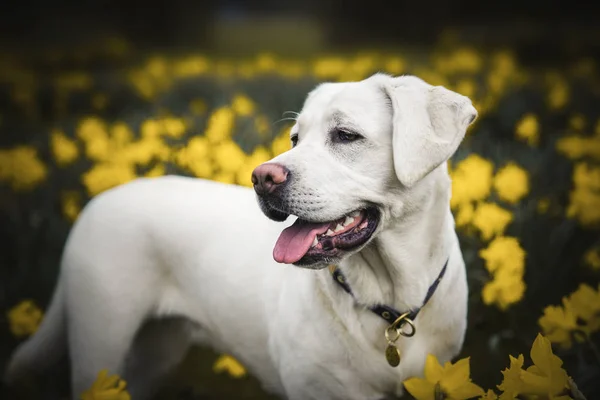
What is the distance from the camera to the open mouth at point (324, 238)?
1.95 meters

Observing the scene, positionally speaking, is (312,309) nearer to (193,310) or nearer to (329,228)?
(329,228)

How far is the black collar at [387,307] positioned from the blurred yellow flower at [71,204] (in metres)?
2.41

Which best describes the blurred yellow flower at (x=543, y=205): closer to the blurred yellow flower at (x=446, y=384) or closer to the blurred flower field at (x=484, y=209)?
the blurred flower field at (x=484, y=209)

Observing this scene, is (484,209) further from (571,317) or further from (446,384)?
(446,384)

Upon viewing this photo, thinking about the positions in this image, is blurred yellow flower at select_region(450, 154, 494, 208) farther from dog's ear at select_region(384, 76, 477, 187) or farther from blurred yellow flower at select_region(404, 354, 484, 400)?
blurred yellow flower at select_region(404, 354, 484, 400)

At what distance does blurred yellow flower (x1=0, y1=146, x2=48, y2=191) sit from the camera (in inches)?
162

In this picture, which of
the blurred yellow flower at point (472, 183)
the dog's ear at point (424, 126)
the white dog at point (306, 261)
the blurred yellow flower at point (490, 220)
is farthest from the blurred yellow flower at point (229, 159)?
the dog's ear at point (424, 126)

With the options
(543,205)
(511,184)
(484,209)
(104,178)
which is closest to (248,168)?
(104,178)

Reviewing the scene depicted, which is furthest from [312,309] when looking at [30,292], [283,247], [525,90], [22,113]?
[22,113]

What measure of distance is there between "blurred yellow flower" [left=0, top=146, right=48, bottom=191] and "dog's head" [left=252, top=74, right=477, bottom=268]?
9.21 feet

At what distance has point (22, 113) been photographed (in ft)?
28.2

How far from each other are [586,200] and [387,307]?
191 centimetres

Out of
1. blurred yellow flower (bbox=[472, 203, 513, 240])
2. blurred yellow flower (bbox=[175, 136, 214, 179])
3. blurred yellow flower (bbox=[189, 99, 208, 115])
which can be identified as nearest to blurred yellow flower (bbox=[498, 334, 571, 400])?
blurred yellow flower (bbox=[472, 203, 513, 240])

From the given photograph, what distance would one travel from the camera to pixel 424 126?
1.99 meters
